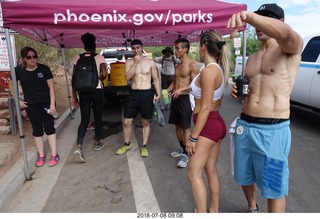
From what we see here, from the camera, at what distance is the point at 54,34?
627cm

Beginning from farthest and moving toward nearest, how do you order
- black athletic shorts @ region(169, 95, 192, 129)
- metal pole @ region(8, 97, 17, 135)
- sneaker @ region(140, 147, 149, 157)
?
metal pole @ region(8, 97, 17, 135), sneaker @ region(140, 147, 149, 157), black athletic shorts @ region(169, 95, 192, 129)

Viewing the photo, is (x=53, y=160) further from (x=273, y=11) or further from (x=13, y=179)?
(x=273, y=11)

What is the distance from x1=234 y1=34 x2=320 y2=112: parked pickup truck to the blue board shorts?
161 inches

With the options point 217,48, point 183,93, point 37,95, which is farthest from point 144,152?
point 217,48

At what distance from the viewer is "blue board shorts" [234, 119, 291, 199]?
2.15m

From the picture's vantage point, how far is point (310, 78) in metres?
5.74

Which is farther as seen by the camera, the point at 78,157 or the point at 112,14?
the point at 78,157

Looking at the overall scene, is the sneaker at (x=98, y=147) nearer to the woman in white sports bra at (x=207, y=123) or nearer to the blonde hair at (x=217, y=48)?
the woman in white sports bra at (x=207, y=123)

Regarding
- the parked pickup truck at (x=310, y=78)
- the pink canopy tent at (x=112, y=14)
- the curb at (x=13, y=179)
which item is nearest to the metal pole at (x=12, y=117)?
the curb at (x=13, y=179)

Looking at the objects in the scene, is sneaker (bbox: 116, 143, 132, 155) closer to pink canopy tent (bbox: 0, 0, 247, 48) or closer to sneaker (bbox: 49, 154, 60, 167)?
sneaker (bbox: 49, 154, 60, 167)

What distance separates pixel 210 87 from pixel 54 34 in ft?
17.0

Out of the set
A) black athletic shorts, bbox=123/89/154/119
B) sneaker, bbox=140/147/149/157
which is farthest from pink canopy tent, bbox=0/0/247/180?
sneaker, bbox=140/147/149/157

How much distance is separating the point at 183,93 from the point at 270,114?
2065mm

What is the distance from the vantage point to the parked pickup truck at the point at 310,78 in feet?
18.4
